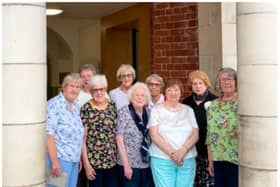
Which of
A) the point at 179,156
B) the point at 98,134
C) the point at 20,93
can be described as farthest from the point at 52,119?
the point at 179,156

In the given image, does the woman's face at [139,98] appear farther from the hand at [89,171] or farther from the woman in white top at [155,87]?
the hand at [89,171]

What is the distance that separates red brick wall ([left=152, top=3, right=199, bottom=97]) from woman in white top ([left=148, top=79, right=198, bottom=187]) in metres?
1.62

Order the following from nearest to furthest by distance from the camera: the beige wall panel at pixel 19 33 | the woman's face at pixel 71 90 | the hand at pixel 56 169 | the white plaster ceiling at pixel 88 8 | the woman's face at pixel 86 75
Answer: the beige wall panel at pixel 19 33 → the hand at pixel 56 169 → the woman's face at pixel 71 90 → the woman's face at pixel 86 75 → the white plaster ceiling at pixel 88 8

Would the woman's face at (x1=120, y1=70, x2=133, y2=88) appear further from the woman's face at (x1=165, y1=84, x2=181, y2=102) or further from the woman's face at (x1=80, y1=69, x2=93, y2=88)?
the woman's face at (x1=165, y1=84, x2=181, y2=102)

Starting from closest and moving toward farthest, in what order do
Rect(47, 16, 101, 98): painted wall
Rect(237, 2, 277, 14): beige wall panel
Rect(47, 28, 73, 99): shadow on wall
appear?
Rect(237, 2, 277, 14): beige wall panel, Rect(47, 16, 101, 98): painted wall, Rect(47, 28, 73, 99): shadow on wall

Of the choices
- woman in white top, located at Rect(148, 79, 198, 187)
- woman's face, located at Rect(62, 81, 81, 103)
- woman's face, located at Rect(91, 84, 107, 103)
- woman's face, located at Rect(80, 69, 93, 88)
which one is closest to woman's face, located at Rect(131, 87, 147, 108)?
woman in white top, located at Rect(148, 79, 198, 187)

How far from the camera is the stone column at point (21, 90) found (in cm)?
281

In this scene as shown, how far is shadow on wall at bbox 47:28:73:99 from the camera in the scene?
32.6 feet

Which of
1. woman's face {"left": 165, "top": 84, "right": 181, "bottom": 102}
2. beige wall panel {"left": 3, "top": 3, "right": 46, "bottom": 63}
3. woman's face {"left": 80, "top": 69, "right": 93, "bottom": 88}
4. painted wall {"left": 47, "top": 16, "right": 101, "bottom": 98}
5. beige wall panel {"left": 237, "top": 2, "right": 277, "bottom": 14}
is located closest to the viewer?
beige wall panel {"left": 3, "top": 3, "right": 46, "bottom": 63}

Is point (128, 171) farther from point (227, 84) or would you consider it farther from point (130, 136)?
point (227, 84)

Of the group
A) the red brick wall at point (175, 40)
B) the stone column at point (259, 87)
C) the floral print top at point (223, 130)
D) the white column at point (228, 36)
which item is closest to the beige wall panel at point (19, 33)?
the stone column at point (259, 87)

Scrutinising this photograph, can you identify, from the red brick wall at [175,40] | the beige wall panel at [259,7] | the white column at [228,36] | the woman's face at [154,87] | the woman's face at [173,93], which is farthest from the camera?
the red brick wall at [175,40]

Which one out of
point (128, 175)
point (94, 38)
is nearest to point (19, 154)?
point (128, 175)

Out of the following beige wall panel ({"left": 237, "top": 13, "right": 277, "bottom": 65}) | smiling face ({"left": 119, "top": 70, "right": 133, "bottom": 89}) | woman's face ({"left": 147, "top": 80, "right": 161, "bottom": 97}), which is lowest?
woman's face ({"left": 147, "top": 80, "right": 161, "bottom": 97})
